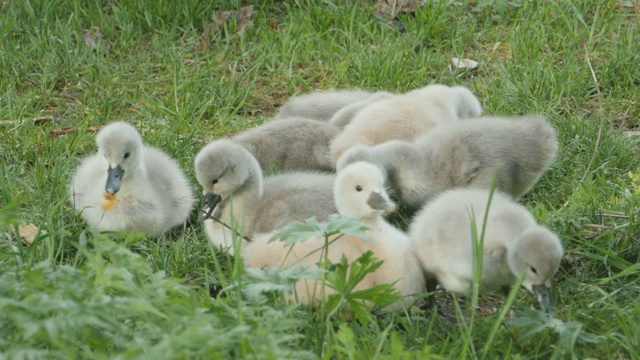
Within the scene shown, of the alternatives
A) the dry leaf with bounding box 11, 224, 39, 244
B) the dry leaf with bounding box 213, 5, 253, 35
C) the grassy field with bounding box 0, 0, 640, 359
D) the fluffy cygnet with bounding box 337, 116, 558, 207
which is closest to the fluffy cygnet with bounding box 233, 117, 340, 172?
the grassy field with bounding box 0, 0, 640, 359

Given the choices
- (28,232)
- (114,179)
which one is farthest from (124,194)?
(28,232)

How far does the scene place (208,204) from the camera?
168 inches

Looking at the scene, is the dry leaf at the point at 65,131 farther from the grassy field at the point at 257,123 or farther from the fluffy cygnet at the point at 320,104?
the fluffy cygnet at the point at 320,104

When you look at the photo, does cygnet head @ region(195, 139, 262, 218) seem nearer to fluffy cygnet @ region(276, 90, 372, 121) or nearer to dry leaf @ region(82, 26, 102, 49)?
fluffy cygnet @ region(276, 90, 372, 121)

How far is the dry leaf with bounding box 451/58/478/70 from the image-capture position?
6160 millimetres

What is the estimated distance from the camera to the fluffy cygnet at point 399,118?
15.9 feet

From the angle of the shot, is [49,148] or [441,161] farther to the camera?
[49,148]

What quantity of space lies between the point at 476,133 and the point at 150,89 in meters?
2.33

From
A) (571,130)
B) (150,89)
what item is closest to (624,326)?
(571,130)

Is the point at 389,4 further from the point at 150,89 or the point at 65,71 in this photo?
the point at 65,71

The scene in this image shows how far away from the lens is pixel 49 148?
5176 millimetres

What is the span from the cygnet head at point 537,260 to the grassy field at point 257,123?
104 mm

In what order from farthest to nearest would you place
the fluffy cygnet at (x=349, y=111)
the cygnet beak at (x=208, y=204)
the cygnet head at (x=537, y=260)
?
the fluffy cygnet at (x=349, y=111)
the cygnet beak at (x=208, y=204)
the cygnet head at (x=537, y=260)


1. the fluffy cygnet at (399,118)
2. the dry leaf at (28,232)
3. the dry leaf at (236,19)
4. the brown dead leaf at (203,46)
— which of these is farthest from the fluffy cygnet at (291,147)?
the dry leaf at (236,19)
